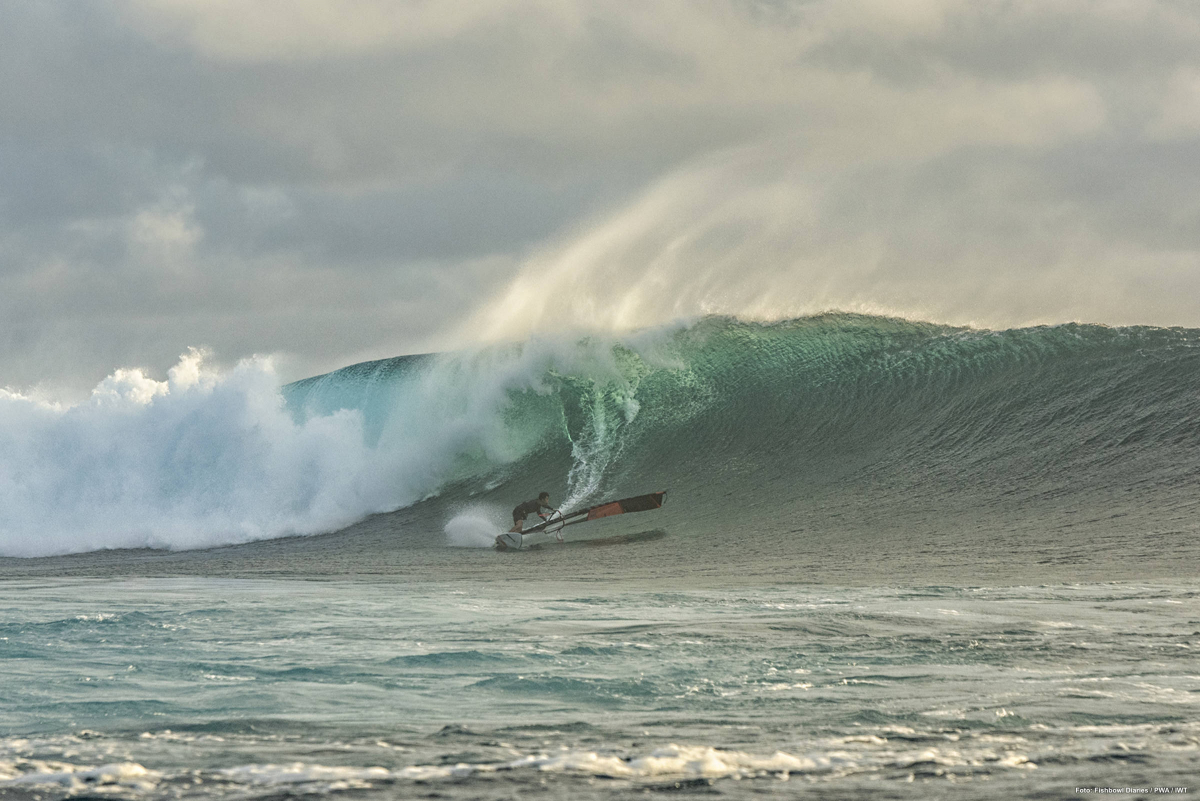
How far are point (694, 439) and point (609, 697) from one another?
1510 centimetres

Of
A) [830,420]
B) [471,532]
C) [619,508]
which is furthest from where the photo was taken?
[830,420]

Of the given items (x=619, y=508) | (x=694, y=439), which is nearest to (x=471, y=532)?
(x=619, y=508)

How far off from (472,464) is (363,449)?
2.36 metres

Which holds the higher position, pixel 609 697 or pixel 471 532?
pixel 471 532

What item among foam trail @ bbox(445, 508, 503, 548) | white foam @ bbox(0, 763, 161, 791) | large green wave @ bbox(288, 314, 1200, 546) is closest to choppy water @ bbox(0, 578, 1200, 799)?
white foam @ bbox(0, 763, 161, 791)

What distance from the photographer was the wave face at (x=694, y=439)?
15.7m

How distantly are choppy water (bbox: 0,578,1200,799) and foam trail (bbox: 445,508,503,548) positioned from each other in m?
7.43

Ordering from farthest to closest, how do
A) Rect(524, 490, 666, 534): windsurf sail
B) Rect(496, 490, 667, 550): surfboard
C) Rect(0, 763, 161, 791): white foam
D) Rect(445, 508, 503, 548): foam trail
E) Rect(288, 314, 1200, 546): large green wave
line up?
Rect(445, 508, 503, 548): foam trail < Rect(524, 490, 666, 534): windsurf sail < Rect(496, 490, 667, 550): surfboard < Rect(288, 314, 1200, 546): large green wave < Rect(0, 763, 161, 791): white foam

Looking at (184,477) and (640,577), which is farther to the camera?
→ (184,477)

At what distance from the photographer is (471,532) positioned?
16594mm

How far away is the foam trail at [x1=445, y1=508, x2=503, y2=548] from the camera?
1631cm

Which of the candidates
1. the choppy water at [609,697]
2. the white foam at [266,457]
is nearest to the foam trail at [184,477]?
the white foam at [266,457]

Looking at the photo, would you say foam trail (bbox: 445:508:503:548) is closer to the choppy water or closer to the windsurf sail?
the windsurf sail

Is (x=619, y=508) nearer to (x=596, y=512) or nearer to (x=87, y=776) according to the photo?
(x=596, y=512)
